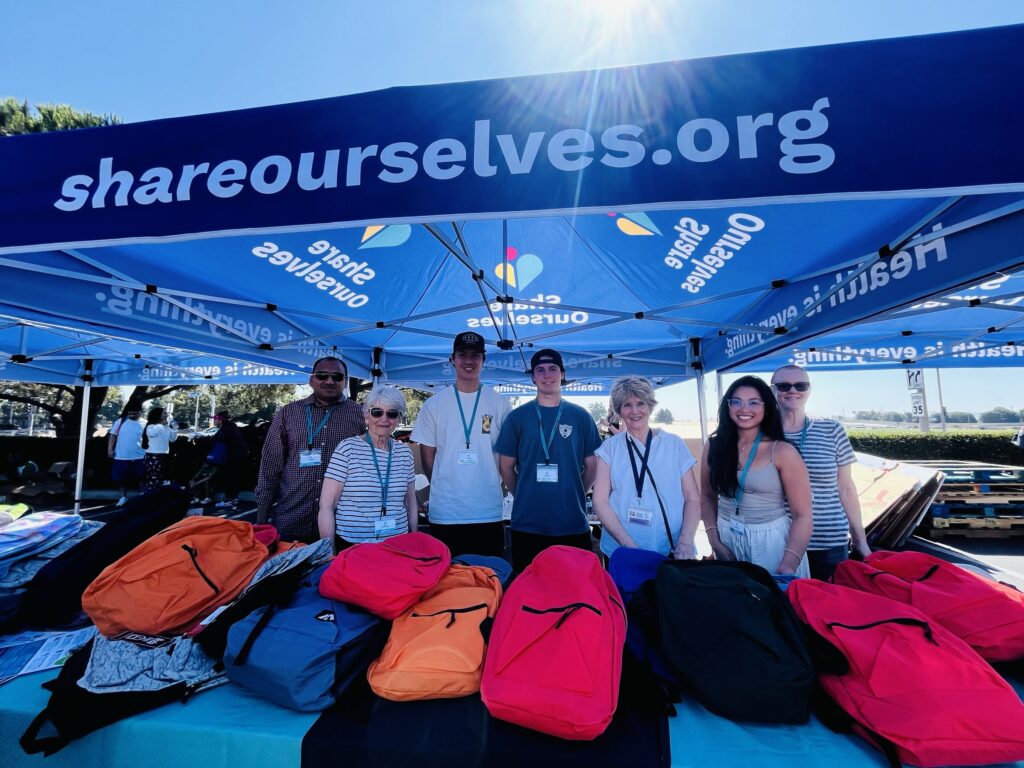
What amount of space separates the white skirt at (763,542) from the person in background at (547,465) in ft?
2.22

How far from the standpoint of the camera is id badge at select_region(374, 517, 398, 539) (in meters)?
1.95

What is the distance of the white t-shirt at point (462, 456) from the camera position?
Answer: 2.22m

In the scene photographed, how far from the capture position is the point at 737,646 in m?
1.18

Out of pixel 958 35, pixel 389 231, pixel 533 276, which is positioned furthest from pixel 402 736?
pixel 533 276

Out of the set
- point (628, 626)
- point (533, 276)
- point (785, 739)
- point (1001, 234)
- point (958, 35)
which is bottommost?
point (785, 739)

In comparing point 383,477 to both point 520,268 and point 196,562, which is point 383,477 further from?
point 520,268

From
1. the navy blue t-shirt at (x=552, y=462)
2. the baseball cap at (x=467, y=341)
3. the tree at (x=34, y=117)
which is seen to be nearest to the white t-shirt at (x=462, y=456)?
the navy blue t-shirt at (x=552, y=462)

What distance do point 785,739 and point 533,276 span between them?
3.05 meters

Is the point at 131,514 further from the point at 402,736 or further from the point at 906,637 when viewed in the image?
the point at 906,637

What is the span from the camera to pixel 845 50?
1109 mm

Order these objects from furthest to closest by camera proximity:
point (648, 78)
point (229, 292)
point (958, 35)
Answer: point (229, 292), point (648, 78), point (958, 35)

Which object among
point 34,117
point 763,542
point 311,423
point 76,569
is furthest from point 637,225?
point 34,117

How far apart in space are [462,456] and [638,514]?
918 mm

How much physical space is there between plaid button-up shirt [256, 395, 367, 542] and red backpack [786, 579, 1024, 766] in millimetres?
2269
